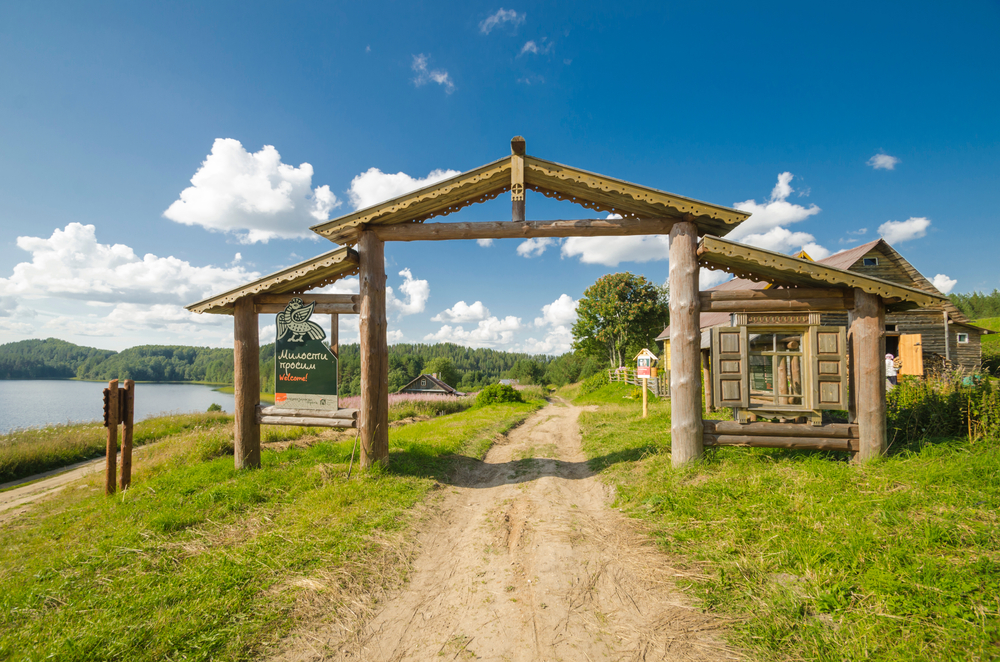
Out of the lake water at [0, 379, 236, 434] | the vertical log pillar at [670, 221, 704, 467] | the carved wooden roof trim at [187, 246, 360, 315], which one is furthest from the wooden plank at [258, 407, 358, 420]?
the vertical log pillar at [670, 221, 704, 467]

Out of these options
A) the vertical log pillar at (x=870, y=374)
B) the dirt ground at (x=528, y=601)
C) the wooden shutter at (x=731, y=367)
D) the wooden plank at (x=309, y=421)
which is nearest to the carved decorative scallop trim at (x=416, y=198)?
the wooden plank at (x=309, y=421)

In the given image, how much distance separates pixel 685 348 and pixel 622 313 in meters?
30.1

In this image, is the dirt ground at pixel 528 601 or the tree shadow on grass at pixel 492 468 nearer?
the dirt ground at pixel 528 601

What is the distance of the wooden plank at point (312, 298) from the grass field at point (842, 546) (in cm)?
622

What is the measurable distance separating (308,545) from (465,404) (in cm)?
1996

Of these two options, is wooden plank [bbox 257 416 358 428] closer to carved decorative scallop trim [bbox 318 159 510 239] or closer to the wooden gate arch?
the wooden gate arch

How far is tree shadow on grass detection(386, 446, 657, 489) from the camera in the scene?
737 centimetres

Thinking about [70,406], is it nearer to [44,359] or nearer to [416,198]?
[416,198]

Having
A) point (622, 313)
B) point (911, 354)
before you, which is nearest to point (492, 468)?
point (911, 354)

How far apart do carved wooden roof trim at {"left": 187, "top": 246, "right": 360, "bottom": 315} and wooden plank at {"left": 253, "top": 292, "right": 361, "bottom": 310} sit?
0.13 meters

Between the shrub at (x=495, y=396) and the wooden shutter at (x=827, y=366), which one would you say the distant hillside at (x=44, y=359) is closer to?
the shrub at (x=495, y=396)

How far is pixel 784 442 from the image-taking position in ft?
21.9

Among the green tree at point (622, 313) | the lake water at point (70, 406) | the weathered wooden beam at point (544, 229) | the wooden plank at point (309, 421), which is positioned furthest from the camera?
the green tree at point (622, 313)

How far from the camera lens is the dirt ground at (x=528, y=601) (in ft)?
9.87
